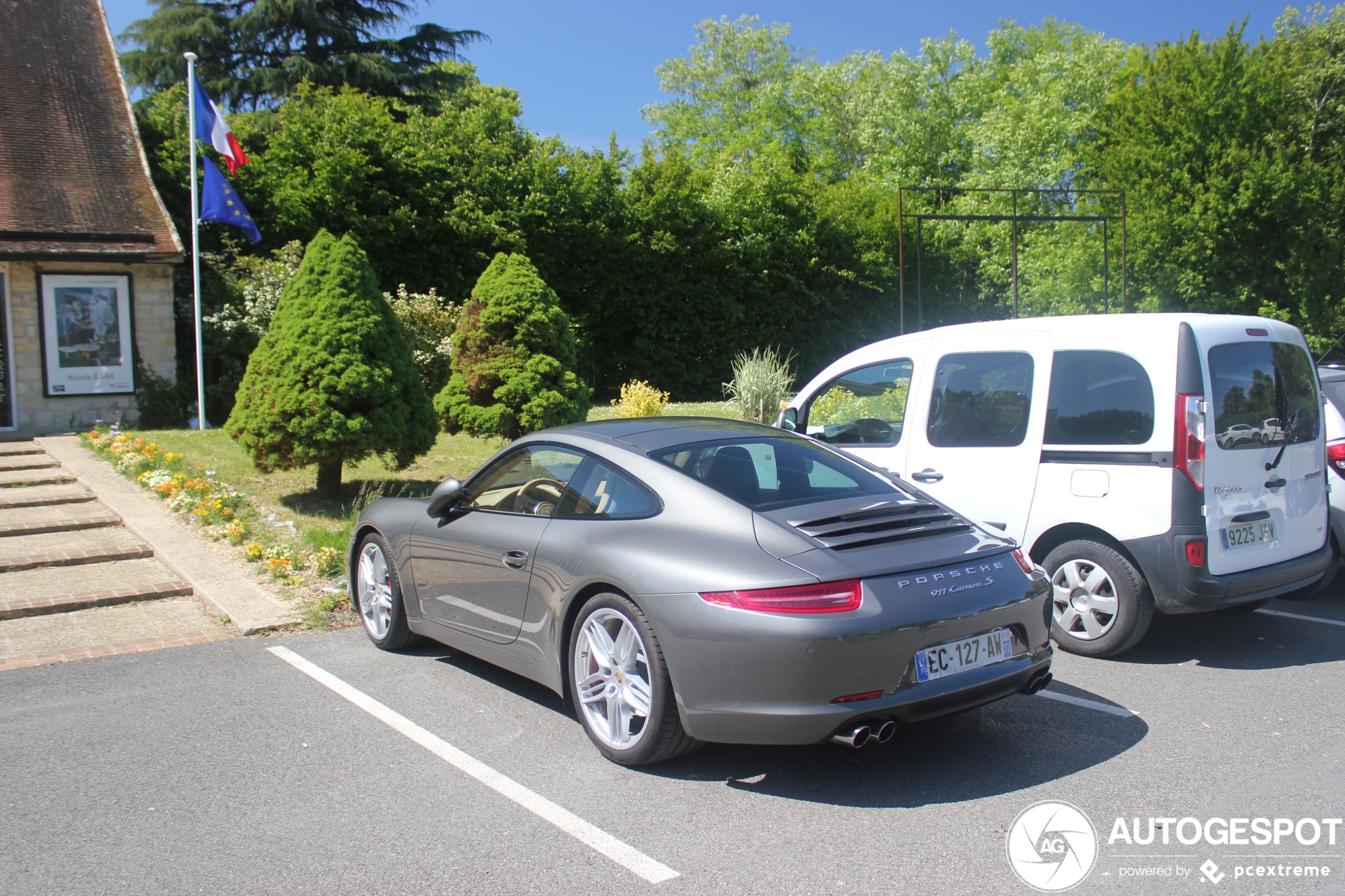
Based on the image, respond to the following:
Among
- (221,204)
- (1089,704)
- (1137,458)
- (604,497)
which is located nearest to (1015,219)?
(1137,458)

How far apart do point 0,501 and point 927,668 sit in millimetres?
9480

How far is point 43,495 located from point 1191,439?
1019cm

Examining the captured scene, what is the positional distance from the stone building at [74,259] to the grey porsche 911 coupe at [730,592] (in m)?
11.9

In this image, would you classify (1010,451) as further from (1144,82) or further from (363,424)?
(1144,82)

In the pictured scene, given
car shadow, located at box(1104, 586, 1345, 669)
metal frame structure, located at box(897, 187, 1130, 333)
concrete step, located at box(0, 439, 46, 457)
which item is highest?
metal frame structure, located at box(897, 187, 1130, 333)

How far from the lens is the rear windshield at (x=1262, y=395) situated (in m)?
5.32

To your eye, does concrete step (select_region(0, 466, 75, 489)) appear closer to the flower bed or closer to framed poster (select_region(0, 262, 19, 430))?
the flower bed

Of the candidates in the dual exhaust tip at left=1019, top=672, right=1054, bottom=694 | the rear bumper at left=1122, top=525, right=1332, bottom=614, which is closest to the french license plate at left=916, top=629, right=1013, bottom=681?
the dual exhaust tip at left=1019, top=672, right=1054, bottom=694

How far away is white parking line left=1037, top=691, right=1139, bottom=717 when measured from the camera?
4.68 metres

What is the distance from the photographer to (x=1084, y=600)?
562cm

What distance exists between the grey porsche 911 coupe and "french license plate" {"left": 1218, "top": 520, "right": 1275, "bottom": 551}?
166 cm

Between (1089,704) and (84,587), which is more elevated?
(84,587)

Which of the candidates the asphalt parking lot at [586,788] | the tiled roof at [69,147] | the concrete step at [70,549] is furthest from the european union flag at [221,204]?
the asphalt parking lot at [586,788]

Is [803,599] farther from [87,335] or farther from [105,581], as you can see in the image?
[87,335]
